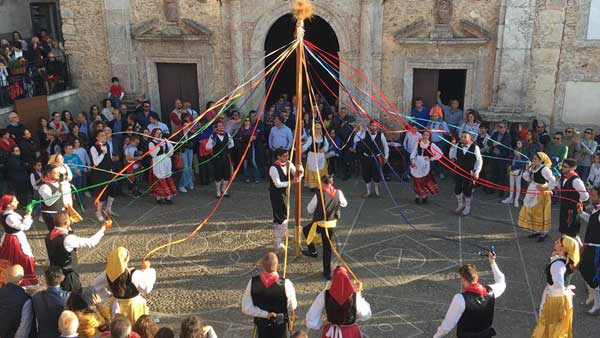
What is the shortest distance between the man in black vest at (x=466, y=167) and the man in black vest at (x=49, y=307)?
6.75 metres

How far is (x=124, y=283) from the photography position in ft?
19.3

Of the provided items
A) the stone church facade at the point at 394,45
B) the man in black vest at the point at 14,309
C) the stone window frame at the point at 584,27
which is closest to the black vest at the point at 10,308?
the man in black vest at the point at 14,309

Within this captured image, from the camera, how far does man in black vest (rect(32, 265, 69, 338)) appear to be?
5.68 m

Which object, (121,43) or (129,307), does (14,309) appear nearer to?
(129,307)

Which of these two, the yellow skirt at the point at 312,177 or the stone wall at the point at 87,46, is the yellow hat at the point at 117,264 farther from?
the stone wall at the point at 87,46

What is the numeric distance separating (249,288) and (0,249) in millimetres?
3949

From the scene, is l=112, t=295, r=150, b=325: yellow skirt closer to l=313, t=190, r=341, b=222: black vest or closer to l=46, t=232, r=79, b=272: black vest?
l=46, t=232, r=79, b=272: black vest

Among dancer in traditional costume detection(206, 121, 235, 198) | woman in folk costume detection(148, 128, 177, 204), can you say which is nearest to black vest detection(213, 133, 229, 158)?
dancer in traditional costume detection(206, 121, 235, 198)

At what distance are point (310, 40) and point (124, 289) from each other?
11961 millimetres

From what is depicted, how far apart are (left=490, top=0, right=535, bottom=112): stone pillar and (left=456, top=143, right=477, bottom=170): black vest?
2998 mm

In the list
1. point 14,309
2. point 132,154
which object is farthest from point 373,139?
point 14,309

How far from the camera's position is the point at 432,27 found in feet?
41.8

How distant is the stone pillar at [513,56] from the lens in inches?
480

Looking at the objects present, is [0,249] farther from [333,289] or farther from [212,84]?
[212,84]
